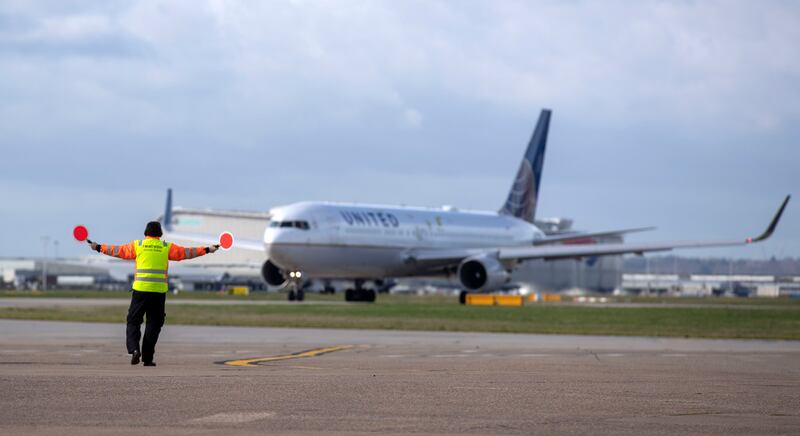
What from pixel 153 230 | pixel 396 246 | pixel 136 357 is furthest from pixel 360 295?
pixel 136 357

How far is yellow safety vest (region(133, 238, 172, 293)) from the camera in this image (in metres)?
15.2

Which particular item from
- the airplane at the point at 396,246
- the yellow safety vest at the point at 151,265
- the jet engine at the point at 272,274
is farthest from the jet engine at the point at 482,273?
the yellow safety vest at the point at 151,265

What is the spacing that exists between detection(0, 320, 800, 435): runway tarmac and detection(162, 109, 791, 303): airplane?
29566 mm

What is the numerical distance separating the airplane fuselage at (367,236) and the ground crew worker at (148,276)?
34532mm

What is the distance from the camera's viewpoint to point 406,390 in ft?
38.1

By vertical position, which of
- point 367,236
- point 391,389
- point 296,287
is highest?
point 367,236

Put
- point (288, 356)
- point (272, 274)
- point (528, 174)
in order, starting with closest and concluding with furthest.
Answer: point (288, 356), point (272, 274), point (528, 174)

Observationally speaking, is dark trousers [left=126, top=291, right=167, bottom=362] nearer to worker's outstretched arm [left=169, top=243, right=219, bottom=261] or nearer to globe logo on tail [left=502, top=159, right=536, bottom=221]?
worker's outstretched arm [left=169, top=243, right=219, bottom=261]

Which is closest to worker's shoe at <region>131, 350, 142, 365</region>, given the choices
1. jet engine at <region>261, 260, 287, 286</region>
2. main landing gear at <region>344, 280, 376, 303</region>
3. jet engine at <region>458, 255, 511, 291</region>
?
jet engine at <region>458, 255, 511, 291</region>

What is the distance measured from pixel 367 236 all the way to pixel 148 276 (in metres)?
38.0

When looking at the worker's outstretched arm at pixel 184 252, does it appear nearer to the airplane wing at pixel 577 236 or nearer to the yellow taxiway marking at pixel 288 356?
the yellow taxiway marking at pixel 288 356

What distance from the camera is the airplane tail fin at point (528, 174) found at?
6419 centimetres

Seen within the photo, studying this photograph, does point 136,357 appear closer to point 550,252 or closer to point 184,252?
point 184,252

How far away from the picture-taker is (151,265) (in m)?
15.3
